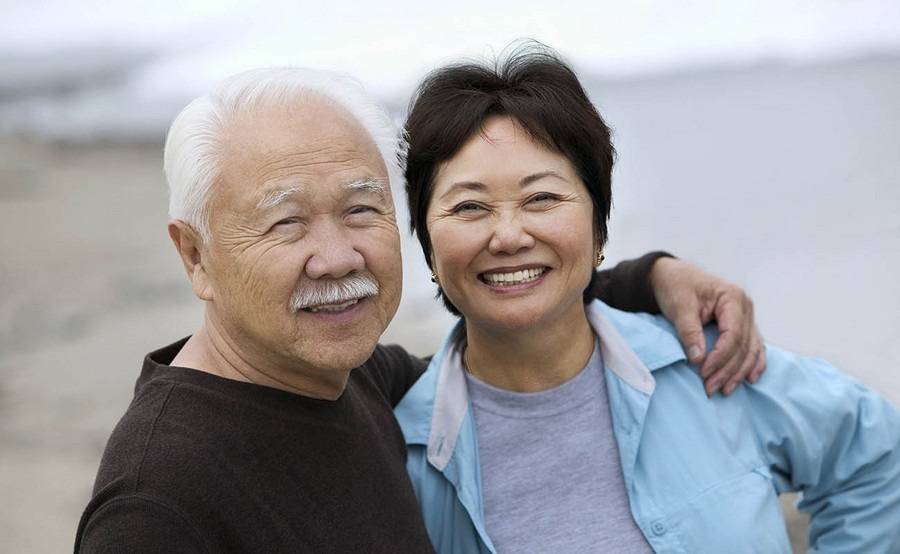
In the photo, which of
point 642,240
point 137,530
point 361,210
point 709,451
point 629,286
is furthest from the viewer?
point 642,240

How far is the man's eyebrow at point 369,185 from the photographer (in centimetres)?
161

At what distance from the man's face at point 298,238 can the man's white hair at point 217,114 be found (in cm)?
2

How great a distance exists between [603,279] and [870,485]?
0.75m

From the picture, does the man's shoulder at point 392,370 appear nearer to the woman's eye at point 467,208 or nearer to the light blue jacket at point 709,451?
the light blue jacket at point 709,451

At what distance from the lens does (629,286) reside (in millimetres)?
2434

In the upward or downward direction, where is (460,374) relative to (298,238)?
downward

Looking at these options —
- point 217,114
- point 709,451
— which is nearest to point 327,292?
point 217,114

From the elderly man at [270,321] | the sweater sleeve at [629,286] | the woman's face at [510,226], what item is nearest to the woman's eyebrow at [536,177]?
the woman's face at [510,226]

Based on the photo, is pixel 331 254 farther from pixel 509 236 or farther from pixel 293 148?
pixel 509 236

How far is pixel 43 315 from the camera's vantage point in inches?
220

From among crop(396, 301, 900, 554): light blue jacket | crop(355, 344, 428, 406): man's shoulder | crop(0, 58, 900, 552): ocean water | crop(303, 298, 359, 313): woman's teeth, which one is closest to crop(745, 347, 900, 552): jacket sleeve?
crop(396, 301, 900, 554): light blue jacket

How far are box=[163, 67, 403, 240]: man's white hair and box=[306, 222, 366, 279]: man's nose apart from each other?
0.17 meters

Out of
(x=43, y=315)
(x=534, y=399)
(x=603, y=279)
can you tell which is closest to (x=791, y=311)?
(x=603, y=279)

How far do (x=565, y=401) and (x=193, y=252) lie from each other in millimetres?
876
